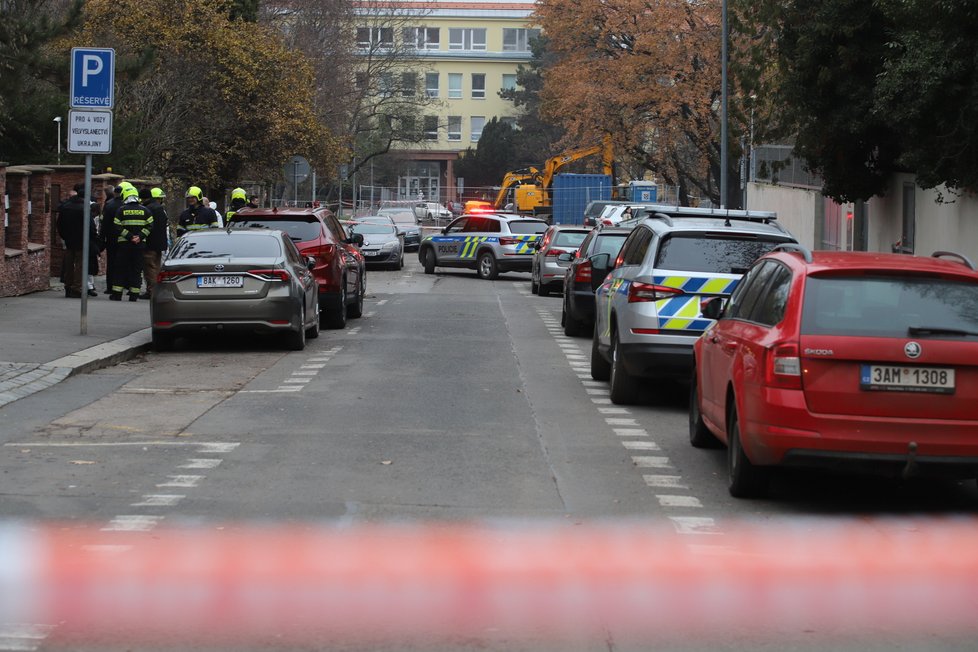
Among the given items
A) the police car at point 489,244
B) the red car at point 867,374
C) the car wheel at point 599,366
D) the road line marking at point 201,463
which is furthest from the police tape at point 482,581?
the police car at point 489,244

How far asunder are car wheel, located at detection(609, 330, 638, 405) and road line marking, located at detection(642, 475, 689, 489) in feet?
11.8

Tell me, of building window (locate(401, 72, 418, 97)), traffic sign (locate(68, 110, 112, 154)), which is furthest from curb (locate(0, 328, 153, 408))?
building window (locate(401, 72, 418, 97))

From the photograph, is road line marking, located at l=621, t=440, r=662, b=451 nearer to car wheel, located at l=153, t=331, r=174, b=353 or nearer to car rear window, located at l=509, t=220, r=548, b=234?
car wheel, located at l=153, t=331, r=174, b=353

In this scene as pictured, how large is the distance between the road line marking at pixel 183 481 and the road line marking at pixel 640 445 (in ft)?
10.9

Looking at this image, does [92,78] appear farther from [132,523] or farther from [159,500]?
[132,523]

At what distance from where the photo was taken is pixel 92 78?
58.4 feet

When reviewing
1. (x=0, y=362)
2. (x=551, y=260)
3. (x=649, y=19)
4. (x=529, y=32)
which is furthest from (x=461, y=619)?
(x=529, y=32)

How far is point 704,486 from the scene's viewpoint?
9.67 metres

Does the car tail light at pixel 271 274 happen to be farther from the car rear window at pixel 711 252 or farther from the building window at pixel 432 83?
the building window at pixel 432 83

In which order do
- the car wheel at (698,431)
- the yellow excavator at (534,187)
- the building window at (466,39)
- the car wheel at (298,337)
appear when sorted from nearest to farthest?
1. the car wheel at (698,431)
2. the car wheel at (298,337)
3. the yellow excavator at (534,187)
4. the building window at (466,39)

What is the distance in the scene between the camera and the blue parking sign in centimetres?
1773

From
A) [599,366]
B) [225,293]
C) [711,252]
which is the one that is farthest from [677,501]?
[225,293]

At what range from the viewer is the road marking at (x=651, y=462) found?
10.4 meters

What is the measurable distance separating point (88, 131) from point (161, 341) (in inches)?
105
